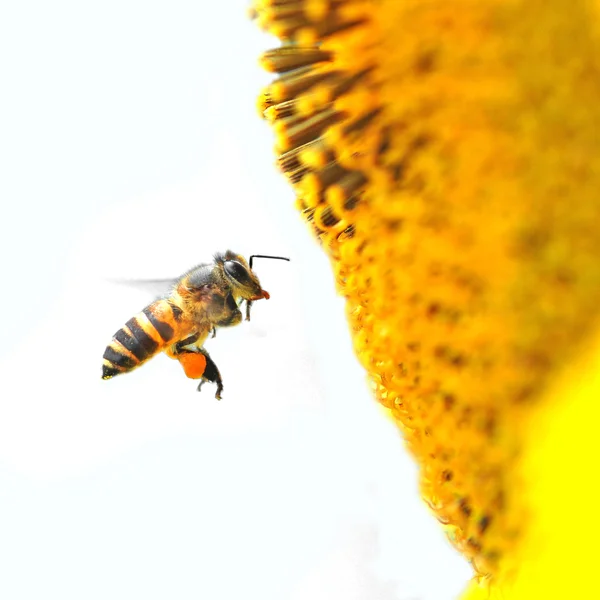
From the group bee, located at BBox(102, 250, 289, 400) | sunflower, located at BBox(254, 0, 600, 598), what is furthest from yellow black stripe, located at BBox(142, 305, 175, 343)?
sunflower, located at BBox(254, 0, 600, 598)

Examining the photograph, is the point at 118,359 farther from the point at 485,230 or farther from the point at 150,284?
the point at 485,230

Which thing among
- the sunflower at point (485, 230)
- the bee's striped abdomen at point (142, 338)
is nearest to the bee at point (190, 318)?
the bee's striped abdomen at point (142, 338)

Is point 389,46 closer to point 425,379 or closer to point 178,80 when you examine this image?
point 425,379

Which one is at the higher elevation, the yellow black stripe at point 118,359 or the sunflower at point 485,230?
the yellow black stripe at point 118,359

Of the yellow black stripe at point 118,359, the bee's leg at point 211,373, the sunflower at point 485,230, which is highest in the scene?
the yellow black stripe at point 118,359

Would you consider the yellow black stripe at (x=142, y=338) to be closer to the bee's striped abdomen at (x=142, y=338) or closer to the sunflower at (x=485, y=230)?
the bee's striped abdomen at (x=142, y=338)

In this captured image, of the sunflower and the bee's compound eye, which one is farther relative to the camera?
the bee's compound eye

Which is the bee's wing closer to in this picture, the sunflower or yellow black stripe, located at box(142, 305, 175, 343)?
yellow black stripe, located at box(142, 305, 175, 343)
